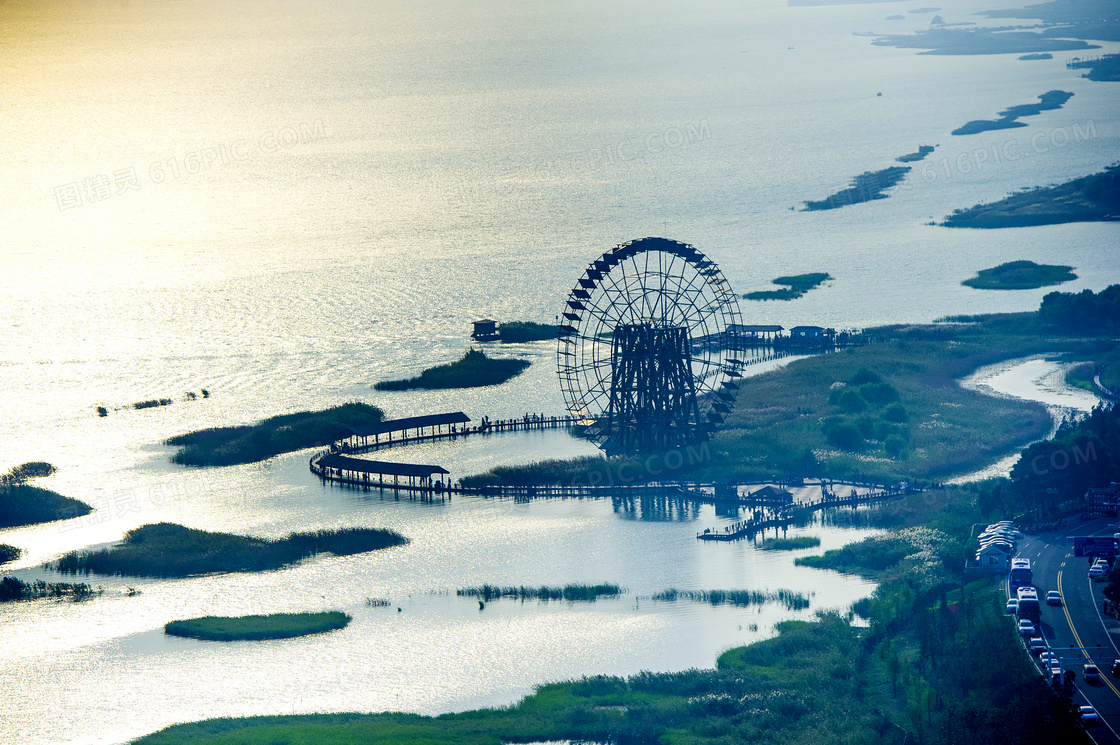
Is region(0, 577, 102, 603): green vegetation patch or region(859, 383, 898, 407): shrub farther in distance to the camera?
region(859, 383, 898, 407): shrub

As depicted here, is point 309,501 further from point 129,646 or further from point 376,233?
point 376,233

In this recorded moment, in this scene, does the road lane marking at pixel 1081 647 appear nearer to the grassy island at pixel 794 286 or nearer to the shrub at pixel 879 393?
the shrub at pixel 879 393

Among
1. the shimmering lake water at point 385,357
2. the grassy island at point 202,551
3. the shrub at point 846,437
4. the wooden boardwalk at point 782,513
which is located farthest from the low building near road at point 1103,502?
the grassy island at point 202,551

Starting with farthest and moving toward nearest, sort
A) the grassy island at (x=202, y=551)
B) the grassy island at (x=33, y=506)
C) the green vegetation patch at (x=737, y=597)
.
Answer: the grassy island at (x=33, y=506), the grassy island at (x=202, y=551), the green vegetation patch at (x=737, y=597)

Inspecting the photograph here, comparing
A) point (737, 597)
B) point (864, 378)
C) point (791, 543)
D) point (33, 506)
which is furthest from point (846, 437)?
point (33, 506)

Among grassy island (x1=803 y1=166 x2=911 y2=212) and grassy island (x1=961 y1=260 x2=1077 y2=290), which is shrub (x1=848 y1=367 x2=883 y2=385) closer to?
grassy island (x1=961 y1=260 x2=1077 y2=290)

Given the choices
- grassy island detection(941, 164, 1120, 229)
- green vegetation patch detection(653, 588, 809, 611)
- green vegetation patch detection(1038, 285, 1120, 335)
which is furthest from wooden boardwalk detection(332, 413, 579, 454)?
grassy island detection(941, 164, 1120, 229)

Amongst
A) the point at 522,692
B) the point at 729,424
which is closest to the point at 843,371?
the point at 729,424
